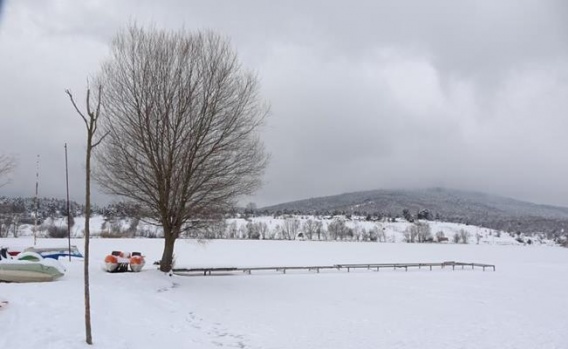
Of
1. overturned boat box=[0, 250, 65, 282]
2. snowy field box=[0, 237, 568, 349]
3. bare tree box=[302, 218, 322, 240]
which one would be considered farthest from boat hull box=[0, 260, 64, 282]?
bare tree box=[302, 218, 322, 240]

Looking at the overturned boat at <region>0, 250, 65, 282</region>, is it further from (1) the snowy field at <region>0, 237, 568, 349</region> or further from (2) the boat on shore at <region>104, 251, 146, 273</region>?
(2) the boat on shore at <region>104, 251, 146, 273</region>

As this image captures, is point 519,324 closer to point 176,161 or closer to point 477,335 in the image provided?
point 477,335

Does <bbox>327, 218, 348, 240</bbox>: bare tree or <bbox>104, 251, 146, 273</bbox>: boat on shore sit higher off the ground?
<bbox>104, 251, 146, 273</bbox>: boat on shore

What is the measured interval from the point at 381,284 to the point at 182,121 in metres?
15.0

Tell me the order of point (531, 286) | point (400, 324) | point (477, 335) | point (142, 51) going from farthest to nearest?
point (531, 286) → point (142, 51) → point (400, 324) → point (477, 335)

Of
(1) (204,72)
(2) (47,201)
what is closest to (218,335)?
(1) (204,72)

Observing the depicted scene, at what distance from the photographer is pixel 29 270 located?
1527cm

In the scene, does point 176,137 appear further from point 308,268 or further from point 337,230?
point 337,230

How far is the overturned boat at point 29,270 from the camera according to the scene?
14.9 meters

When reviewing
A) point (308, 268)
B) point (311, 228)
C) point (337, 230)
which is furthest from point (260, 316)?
point (311, 228)

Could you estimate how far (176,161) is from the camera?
20.6 meters

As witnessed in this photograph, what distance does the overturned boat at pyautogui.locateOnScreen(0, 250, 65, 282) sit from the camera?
14945 millimetres

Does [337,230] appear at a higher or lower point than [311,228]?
lower

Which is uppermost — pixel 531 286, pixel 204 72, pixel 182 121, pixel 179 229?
pixel 204 72
